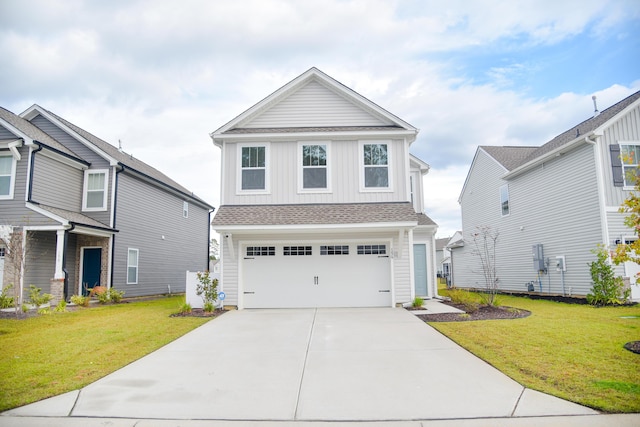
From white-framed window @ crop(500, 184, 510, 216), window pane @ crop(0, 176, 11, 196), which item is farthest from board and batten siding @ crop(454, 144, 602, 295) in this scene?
window pane @ crop(0, 176, 11, 196)

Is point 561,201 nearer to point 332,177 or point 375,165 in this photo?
point 375,165

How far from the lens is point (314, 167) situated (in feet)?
46.1

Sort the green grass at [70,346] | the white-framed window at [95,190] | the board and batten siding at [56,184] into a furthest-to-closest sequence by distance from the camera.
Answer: the white-framed window at [95,190] → the board and batten siding at [56,184] → the green grass at [70,346]

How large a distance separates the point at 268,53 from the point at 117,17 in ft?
14.4

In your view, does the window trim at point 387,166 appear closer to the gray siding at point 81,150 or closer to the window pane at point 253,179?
the window pane at point 253,179

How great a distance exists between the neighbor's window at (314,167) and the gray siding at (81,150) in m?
8.69

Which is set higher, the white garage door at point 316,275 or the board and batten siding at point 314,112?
the board and batten siding at point 314,112

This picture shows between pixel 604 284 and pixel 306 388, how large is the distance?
12528mm

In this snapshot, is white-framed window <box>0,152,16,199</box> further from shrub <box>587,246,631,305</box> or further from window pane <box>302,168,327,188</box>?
shrub <box>587,246,631,305</box>

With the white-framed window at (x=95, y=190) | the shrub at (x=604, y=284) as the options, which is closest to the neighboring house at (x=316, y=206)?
the shrub at (x=604, y=284)

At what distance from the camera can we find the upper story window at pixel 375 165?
1401cm

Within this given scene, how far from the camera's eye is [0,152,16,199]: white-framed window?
14781 mm

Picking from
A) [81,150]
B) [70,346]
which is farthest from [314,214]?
[81,150]

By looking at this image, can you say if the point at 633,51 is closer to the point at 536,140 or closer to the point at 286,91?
the point at 286,91
